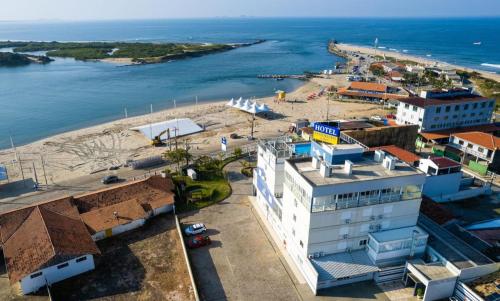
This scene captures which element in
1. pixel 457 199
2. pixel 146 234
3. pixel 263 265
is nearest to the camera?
pixel 263 265

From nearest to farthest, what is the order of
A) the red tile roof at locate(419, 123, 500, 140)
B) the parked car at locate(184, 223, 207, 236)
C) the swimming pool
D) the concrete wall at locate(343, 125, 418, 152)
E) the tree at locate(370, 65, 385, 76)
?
the parked car at locate(184, 223, 207, 236) < the swimming pool < the concrete wall at locate(343, 125, 418, 152) < the red tile roof at locate(419, 123, 500, 140) < the tree at locate(370, 65, 385, 76)

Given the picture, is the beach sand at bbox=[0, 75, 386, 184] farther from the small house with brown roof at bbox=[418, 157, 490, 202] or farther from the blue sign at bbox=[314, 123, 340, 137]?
the small house with brown roof at bbox=[418, 157, 490, 202]

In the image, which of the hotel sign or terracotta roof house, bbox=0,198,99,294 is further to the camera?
the hotel sign

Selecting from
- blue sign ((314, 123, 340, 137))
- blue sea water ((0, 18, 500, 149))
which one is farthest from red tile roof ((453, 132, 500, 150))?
blue sea water ((0, 18, 500, 149))

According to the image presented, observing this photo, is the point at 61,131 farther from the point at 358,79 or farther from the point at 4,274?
the point at 358,79

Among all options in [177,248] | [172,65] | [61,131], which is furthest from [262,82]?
[177,248]

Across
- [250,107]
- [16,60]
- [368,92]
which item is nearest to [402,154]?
[250,107]
